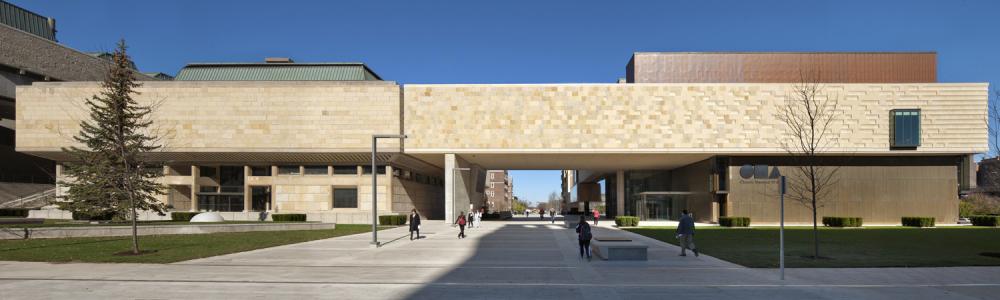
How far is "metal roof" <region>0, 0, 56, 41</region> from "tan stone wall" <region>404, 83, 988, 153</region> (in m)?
39.7

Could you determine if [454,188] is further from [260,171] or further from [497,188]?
[497,188]

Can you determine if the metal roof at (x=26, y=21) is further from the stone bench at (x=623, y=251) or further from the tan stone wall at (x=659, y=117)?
the stone bench at (x=623, y=251)

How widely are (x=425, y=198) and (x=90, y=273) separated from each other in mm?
50671

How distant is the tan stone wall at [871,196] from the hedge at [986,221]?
10.5 feet

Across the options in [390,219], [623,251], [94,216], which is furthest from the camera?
[390,219]

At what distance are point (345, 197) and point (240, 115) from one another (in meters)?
11.1

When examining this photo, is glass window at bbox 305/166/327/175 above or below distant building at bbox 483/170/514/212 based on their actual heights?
above

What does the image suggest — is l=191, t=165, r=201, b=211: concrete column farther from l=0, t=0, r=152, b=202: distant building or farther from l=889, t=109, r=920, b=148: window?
l=889, t=109, r=920, b=148: window

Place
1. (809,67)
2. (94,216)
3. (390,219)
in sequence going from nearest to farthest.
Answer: (94,216) < (390,219) < (809,67)

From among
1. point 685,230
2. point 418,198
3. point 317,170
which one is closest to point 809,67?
point 418,198

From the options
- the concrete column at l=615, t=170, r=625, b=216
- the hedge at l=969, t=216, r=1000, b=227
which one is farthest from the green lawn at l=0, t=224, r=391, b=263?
the concrete column at l=615, t=170, r=625, b=216

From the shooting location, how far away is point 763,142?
4841cm

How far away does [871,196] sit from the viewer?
165 feet

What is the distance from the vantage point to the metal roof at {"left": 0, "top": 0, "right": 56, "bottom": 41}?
56.4 meters
